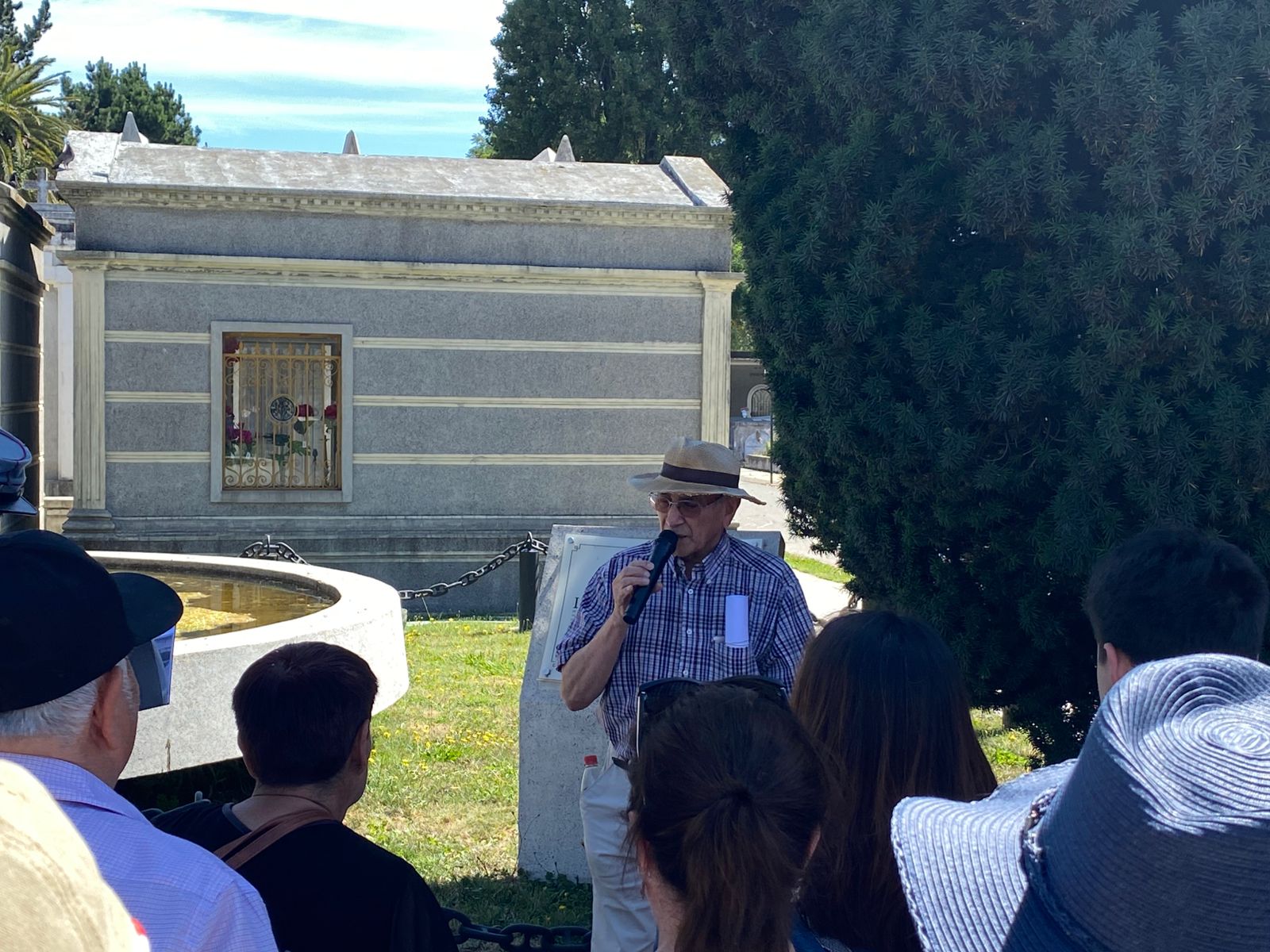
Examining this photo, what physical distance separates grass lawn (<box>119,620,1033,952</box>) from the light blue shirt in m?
3.67

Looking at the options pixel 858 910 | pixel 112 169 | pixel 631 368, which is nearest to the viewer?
pixel 858 910

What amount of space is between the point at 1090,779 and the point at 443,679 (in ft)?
31.0

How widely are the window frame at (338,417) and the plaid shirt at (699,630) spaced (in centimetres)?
1165

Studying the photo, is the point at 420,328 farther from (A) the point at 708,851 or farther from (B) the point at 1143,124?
(A) the point at 708,851

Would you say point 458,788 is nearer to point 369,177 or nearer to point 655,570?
point 655,570

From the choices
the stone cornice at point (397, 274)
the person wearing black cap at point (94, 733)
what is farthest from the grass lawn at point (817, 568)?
the person wearing black cap at point (94, 733)

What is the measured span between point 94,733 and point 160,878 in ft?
1.19

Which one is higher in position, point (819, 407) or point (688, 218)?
point (688, 218)

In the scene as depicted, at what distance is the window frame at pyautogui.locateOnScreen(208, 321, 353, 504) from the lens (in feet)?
50.0

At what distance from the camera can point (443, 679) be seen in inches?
418

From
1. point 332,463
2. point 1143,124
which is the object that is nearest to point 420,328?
point 332,463

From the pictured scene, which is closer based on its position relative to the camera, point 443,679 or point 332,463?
point 443,679

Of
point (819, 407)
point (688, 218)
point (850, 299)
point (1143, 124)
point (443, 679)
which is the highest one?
point (688, 218)

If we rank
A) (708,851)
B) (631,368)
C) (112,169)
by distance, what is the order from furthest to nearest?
(631,368), (112,169), (708,851)
